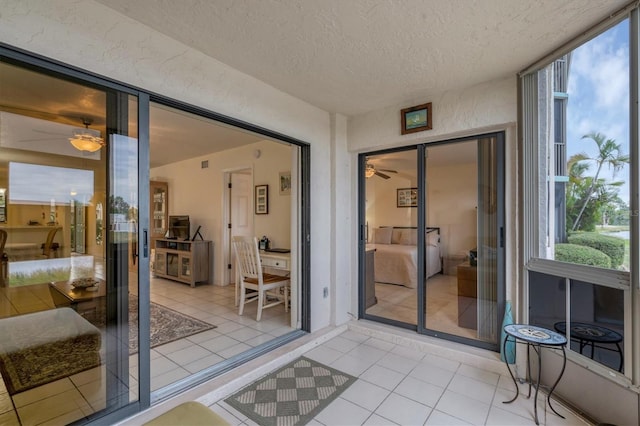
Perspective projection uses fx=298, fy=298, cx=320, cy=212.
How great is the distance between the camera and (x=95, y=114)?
1.80 m

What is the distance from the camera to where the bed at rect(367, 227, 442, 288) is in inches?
128

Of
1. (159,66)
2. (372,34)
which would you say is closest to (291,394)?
(159,66)

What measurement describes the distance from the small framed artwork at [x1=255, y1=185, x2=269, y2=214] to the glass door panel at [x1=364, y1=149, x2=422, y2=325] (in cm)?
178

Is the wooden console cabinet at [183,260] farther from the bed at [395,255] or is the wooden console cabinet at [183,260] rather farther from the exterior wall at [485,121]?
the exterior wall at [485,121]

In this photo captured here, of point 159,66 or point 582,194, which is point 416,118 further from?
point 159,66

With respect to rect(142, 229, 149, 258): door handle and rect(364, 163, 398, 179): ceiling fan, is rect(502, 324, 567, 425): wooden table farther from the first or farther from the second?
rect(142, 229, 149, 258): door handle

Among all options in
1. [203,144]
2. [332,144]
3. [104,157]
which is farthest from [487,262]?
[203,144]

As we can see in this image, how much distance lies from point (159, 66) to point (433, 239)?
2731 mm

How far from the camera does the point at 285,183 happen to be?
4355mm

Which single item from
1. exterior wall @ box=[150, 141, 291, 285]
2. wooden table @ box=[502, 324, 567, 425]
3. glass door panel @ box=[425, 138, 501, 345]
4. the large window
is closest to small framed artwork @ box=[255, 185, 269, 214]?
exterior wall @ box=[150, 141, 291, 285]

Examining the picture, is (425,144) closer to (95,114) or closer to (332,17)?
(332,17)

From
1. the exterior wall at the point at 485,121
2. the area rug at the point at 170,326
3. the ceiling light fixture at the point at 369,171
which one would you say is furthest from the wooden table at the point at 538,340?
the area rug at the point at 170,326

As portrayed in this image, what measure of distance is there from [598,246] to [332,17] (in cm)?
219

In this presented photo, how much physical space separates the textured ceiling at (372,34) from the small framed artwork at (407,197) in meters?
1.04
